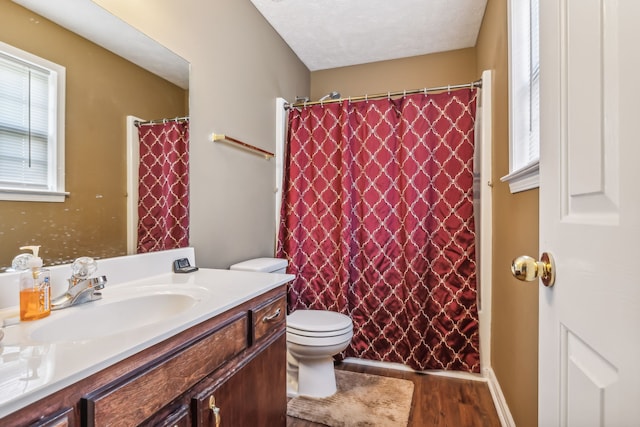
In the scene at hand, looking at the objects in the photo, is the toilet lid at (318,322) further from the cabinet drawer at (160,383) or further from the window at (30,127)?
the window at (30,127)

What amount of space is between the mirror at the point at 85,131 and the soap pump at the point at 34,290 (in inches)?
4.3

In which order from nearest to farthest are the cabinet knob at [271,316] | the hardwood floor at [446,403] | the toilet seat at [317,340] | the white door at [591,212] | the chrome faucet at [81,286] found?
the white door at [591,212] → the chrome faucet at [81,286] → the cabinet knob at [271,316] → the hardwood floor at [446,403] → the toilet seat at [317,340]

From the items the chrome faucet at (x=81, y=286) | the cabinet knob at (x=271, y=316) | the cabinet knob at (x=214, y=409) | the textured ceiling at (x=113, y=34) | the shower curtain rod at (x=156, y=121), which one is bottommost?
the cabinet knob at (x=214, y=409)

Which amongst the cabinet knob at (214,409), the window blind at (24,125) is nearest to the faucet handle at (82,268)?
the window blind at (24,125)

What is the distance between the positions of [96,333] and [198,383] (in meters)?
0.34

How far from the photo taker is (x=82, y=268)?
99 cm

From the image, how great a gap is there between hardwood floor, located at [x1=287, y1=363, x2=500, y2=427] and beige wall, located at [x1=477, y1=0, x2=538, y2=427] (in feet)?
0.57

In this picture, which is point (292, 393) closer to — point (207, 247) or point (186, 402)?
point (207, 247)

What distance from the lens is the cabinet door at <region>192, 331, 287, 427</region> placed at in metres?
0.87

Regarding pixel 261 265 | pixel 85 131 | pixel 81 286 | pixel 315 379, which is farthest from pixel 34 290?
pixel 315 379

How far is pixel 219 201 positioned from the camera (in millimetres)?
1766

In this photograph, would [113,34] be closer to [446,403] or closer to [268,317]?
[268,317]

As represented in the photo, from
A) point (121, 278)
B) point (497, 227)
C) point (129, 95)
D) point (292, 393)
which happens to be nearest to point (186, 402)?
point (121, 278)

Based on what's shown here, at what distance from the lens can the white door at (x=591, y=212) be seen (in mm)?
394
